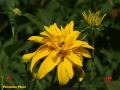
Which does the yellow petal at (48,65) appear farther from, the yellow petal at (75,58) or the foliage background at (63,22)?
the foliage background at (63,22)

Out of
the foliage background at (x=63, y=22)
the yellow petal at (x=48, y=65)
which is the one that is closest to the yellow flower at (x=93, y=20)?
the yellow petal at (x=48, y=65)

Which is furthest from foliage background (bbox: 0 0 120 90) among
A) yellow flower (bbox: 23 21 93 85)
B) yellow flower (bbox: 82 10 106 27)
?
yellow flower (bbox: 23 21 93 85)

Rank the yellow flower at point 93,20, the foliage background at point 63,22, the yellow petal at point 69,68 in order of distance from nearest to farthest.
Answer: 1. the yellow petal at point 69,68
2. the yellow flower at point 93,20
3. the foliage background at point 63,22

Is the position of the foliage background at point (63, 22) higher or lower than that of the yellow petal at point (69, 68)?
higher

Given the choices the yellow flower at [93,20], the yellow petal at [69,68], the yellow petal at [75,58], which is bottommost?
the yellow petal at [69,68]

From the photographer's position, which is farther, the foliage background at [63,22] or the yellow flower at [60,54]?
the foliage background at [63,22]

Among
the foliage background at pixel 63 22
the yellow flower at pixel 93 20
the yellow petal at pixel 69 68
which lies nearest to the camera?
the yellow petal at pixel 69 68

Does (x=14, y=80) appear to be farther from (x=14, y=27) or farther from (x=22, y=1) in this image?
(x=22, y=1)

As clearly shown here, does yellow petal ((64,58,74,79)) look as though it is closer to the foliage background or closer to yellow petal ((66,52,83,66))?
yellow petal ((66,52,83,66))

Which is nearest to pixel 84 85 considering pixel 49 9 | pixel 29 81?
pixel 29 81

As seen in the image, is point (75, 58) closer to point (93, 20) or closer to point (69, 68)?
point (69, 68)
